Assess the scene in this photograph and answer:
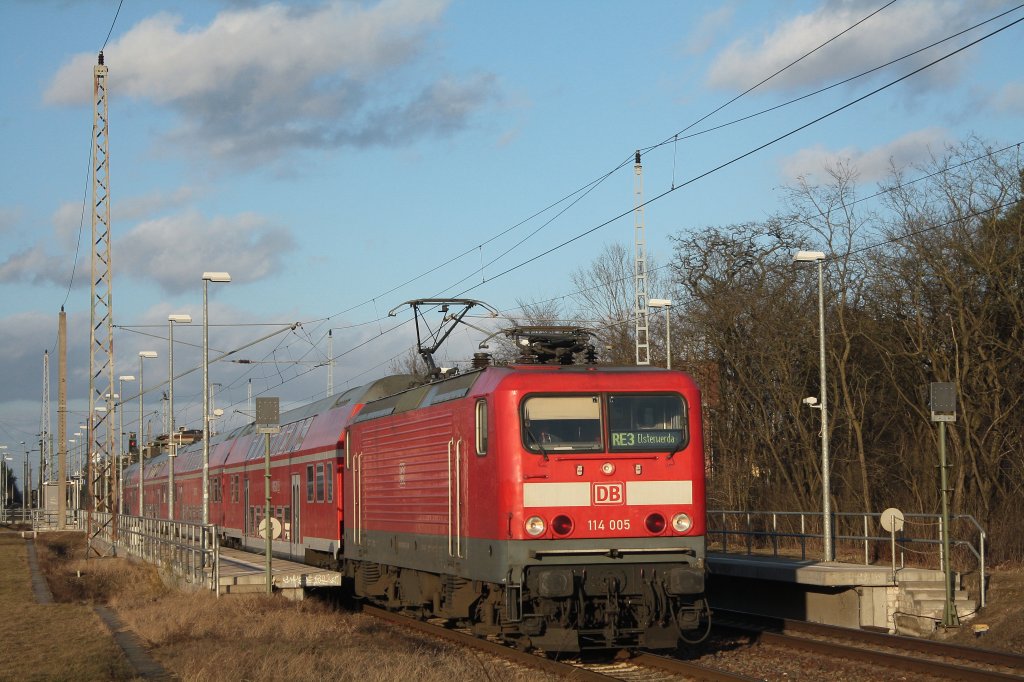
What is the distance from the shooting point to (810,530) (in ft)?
105

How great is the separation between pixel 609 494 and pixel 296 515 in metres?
14.4

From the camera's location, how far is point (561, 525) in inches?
548

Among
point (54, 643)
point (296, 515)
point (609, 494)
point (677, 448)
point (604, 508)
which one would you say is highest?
point (677, 448)

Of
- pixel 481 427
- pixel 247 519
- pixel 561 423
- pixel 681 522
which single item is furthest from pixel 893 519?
pixel 247 519

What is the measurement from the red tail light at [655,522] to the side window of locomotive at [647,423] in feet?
2.47

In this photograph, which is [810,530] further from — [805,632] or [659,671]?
[659,671]

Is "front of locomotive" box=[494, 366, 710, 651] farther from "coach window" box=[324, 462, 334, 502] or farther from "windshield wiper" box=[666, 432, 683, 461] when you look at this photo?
"coach window" box=[324, 462, 334, 502]

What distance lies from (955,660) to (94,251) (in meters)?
31.4

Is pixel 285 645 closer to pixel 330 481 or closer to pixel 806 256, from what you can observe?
pixel 330 481

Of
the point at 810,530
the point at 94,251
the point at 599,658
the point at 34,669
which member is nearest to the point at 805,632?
the point at 599,658

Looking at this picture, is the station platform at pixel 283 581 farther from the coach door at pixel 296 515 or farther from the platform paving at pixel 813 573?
the platform paving at pixel 813 573

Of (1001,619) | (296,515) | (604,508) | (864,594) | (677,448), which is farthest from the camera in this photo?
(296,515)

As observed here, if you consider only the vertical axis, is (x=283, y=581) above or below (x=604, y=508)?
below

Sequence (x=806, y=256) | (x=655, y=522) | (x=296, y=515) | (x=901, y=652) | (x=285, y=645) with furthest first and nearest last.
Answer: (x=296, y=515) → (x=806, y=256) → (x=901, y=652) → (x=285, y=645) → (x=655, y=522)
